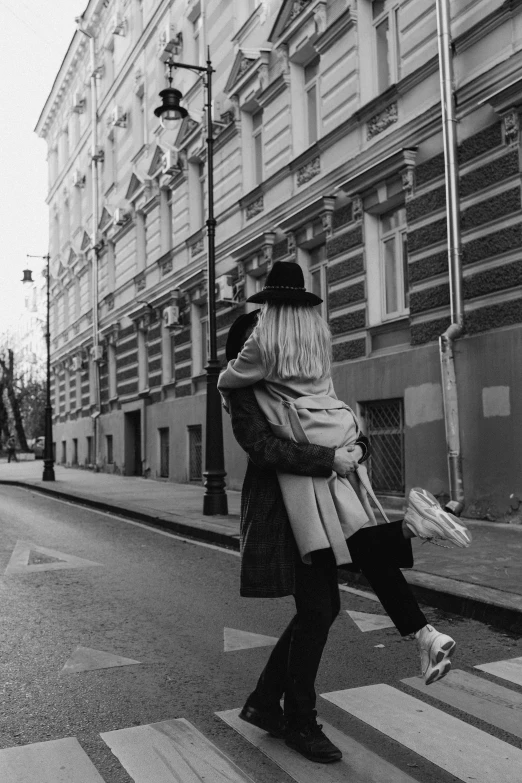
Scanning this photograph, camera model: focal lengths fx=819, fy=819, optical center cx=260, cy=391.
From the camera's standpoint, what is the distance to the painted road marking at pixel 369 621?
5.61 m

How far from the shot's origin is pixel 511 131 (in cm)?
1016

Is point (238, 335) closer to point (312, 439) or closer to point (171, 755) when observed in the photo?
point (312, 439)

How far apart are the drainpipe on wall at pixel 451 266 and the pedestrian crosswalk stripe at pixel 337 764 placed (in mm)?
7502

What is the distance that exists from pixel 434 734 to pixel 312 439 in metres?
1.44

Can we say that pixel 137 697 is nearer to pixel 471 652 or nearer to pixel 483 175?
pixel 471 652

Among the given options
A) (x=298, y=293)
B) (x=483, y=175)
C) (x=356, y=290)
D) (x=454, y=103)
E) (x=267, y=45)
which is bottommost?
(x=298, y=293)

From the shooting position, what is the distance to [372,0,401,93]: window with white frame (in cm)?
1275

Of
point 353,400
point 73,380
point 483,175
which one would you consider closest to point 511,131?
point 483,175

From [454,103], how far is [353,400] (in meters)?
4.74

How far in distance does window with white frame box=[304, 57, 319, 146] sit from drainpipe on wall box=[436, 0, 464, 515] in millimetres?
4308

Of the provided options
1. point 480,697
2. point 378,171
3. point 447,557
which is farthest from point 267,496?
point 378,171

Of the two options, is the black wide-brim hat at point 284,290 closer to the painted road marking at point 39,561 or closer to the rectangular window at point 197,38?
the painted road marking at point 39,561

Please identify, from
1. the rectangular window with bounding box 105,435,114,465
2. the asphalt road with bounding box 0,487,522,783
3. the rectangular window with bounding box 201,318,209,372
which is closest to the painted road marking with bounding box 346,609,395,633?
the asphalt road with bounding box 0,487,522,783

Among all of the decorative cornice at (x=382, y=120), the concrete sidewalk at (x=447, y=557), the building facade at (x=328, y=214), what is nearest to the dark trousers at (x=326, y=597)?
the concrete sidewalk at (x=447, y=557)
